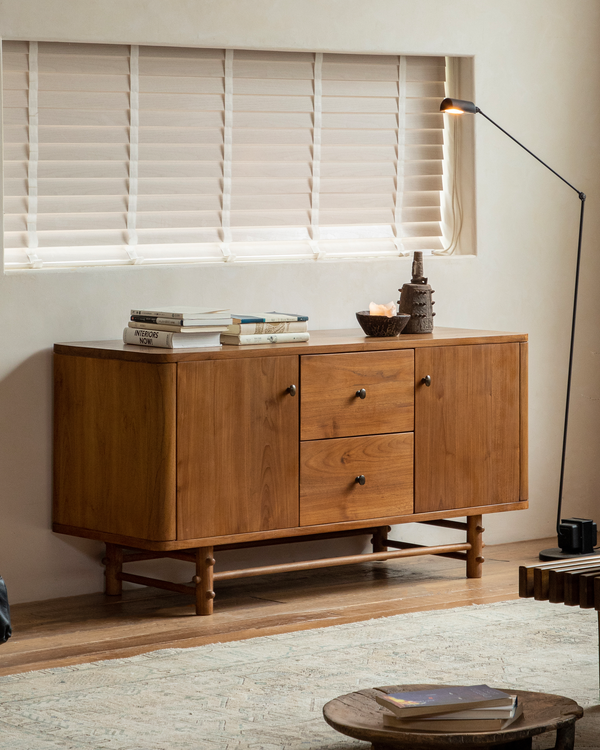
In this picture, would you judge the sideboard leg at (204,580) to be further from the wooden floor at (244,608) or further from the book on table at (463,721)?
the book on table at (463,721)

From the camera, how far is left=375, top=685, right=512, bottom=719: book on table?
225cm

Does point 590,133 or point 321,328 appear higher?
point 590,133

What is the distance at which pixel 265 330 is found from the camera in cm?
377

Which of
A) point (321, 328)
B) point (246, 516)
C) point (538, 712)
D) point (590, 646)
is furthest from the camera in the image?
point (321, 328)

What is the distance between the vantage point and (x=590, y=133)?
485cm

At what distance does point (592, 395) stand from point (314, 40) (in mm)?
1834

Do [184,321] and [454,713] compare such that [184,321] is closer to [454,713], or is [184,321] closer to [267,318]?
[267,318]

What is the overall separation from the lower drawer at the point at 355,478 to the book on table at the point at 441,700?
1.46 m

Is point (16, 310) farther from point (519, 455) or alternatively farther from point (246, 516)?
point (519, 455)

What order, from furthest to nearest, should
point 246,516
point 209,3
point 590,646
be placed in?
point 209,3, point 246,516, point 590,646

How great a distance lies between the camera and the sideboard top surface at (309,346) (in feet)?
11.6

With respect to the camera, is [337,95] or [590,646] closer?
[590,646]

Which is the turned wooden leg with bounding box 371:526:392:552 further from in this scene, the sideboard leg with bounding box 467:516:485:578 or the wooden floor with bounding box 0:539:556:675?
the sideboard leg with bounding box 467:516:485:578

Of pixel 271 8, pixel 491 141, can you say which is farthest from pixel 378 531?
pixel 271 8
